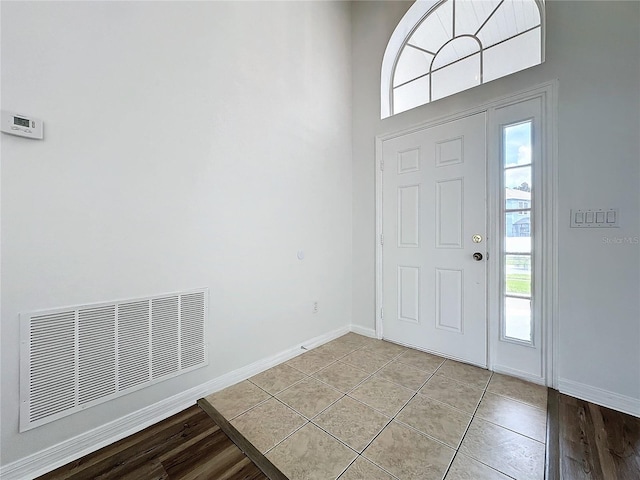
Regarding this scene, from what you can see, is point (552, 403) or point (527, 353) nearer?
point (552, 403)

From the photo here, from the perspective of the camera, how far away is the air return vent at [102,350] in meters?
1.27

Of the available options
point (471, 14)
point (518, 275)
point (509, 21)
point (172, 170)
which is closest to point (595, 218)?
point (518, 275)

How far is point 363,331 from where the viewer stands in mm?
2979

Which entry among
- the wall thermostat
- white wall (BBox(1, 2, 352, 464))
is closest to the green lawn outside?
white wall (BBox(1, 2, 352, 464))

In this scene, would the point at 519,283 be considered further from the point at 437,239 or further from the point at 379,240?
the point at 379,240

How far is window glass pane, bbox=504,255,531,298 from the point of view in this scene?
201cm

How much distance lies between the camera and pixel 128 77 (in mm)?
1541

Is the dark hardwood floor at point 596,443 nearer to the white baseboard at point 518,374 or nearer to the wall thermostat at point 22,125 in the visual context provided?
Result: the white baseboard at point 518,374

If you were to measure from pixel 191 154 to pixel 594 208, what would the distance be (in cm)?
263

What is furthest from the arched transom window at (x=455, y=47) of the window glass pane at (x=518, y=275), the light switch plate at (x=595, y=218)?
the window glass pane at (x=518, y=275)

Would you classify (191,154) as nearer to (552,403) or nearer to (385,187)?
(385,187)

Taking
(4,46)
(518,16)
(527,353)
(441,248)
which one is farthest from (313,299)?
(518,16)

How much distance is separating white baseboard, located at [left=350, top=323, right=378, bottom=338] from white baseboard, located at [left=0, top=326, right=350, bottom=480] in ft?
3.92

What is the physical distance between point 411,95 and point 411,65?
0.30 metres
